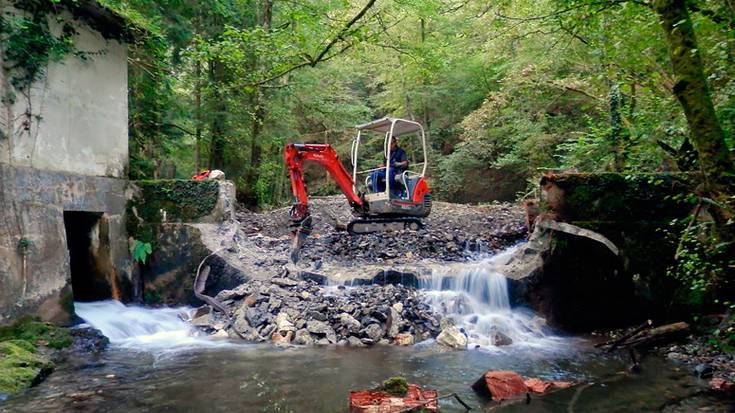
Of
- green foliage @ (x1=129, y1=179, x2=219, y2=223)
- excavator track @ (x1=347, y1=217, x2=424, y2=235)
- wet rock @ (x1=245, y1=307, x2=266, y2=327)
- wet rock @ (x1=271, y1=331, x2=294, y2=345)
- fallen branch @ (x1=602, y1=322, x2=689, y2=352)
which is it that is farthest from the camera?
excavator track @ (x1=347, y1=217, x2=424, y2=235)

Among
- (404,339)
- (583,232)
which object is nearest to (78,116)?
(404,339)

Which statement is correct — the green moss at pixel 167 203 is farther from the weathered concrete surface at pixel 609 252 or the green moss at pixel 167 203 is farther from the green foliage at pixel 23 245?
the weathered concrete surface at pixel 609 252

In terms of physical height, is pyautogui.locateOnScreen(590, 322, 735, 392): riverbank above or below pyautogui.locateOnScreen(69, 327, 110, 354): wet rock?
below

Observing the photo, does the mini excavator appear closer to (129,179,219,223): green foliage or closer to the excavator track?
the excavator track

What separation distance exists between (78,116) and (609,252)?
875 centimetres

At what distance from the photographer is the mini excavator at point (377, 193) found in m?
11.0

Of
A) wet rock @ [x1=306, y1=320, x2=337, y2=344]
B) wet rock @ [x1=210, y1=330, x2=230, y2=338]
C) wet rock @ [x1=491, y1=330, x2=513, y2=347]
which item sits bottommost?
wet rock @ [x1=491, y1=330, x2=513, y2=347]

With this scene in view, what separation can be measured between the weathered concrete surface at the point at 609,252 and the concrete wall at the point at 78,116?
7.52 m

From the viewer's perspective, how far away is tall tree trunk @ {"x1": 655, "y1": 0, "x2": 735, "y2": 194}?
436 centimetres

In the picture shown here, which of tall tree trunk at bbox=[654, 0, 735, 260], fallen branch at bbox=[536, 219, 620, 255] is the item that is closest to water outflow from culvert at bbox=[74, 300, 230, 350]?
fallen branch at bbox=[536, 219, 620, 255]

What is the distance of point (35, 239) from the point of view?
6777 millimetres

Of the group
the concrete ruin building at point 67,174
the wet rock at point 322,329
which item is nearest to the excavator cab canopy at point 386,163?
the wet rock at point 322,329

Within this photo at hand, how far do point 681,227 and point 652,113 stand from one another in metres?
1.79

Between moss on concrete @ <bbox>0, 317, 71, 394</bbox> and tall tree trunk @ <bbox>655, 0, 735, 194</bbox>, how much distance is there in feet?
22.1
